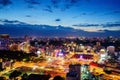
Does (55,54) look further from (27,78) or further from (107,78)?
(27,78)

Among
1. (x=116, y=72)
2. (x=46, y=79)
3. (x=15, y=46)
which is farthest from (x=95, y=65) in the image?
(x=15, y=46)

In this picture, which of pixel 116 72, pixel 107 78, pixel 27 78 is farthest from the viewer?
pixel 116 72

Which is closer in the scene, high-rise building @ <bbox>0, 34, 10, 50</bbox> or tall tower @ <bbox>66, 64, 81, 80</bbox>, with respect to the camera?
tall tower @ <bbox>66, 64, 81, 80</bbox>

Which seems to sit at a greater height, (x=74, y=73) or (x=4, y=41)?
(x=4, y=41)

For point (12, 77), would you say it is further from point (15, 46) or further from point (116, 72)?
point (15, 46)

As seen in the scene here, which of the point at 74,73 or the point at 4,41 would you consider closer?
the point at 74,73

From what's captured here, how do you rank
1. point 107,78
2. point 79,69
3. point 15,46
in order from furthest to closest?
point 15,46
point 107,78
point 79,69

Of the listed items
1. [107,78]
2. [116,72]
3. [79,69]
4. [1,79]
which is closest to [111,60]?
[116,72]

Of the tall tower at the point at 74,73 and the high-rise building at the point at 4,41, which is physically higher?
the high-rise building at the point at 4,41

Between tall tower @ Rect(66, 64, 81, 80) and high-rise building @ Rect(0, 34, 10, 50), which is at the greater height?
high-rise building @ Rect(0, 34, 10, 50)

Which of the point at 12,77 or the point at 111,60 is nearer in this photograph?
the point at 12,77

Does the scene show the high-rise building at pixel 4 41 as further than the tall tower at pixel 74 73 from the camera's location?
Yes
